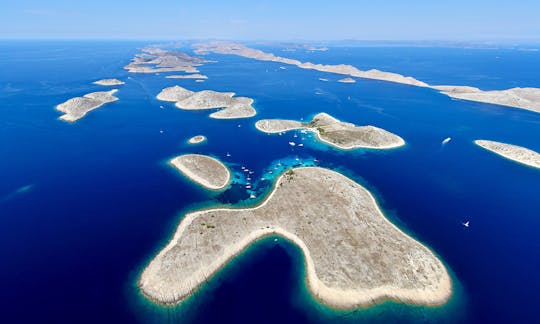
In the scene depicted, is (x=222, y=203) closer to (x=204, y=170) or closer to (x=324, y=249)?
(x=204, y=170)

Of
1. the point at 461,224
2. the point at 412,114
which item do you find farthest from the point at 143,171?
the point at 412,114

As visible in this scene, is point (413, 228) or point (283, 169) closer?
point (413, 228)

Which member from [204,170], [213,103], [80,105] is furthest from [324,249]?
[80,105]

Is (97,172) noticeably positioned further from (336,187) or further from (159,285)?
(336,187)

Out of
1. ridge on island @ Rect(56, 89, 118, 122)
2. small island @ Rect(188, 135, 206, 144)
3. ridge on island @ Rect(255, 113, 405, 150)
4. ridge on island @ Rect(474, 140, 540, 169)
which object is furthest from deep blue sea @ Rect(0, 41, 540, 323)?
ridge on island @ Rect(56, 89, 118, 122)

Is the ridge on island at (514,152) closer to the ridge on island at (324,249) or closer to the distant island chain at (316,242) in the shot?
the distant island chain at (316,242)

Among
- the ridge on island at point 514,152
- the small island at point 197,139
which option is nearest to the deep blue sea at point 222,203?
the small island at point 197,139

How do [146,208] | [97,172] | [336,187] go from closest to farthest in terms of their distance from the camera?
1. [146,208]
2. [336,187]
3. [97,172]
